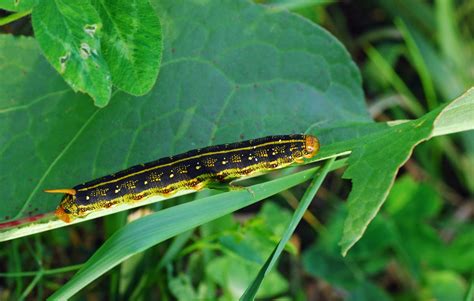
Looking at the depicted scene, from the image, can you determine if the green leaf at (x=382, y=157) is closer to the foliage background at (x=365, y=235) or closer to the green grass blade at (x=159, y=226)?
the green grass blade at (x=159, y=226)

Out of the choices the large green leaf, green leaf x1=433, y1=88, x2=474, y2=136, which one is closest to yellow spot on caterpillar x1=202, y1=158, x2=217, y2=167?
the large green leaf

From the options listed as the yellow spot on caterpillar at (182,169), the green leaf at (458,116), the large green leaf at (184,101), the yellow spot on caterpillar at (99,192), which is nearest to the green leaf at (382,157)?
the green leaf at (458,116)

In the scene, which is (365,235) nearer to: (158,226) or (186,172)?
(186,172)

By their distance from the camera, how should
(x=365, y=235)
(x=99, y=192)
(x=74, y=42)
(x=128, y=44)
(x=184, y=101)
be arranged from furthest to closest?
(x=365, y=235)
(x=184, y=101)
(x=99, y=192)
(x=128, y=44)
(x=74, y=42)

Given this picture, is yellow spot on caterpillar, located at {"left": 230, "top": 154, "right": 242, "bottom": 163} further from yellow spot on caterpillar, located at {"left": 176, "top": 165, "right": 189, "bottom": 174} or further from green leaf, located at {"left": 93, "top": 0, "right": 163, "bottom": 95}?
green leaf, located at {"left": 93, "top": 0, "right": 163, "bottom": 95}

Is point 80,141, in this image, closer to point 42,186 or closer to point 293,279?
point 42,186

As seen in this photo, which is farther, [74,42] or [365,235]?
[365,235]

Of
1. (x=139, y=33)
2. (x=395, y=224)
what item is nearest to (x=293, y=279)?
(x=395, y=224)

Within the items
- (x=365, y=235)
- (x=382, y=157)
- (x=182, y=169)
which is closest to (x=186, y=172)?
(x=182, y=169)
